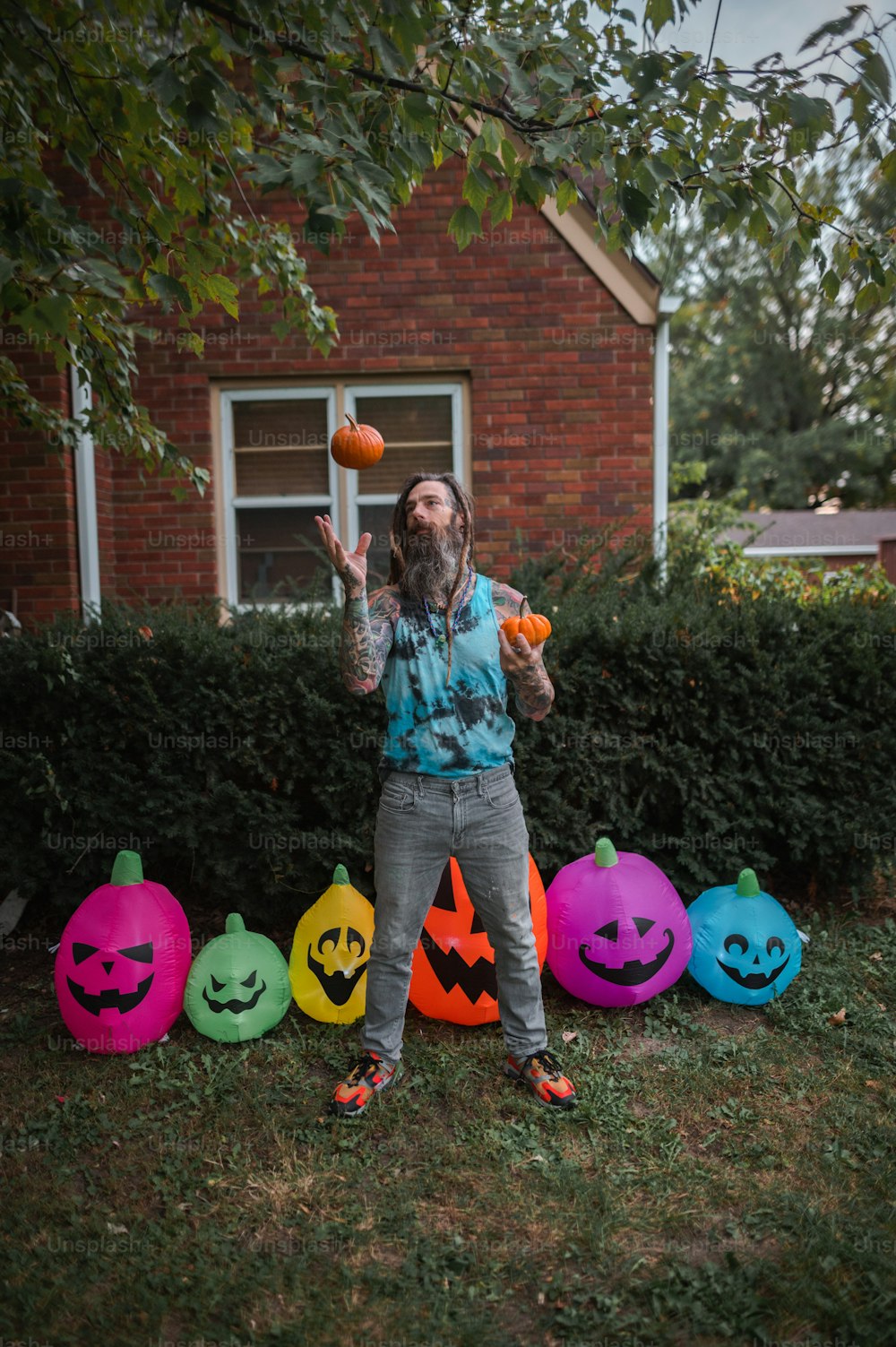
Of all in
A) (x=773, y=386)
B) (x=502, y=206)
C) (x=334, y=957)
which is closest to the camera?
(x=502, y=206)

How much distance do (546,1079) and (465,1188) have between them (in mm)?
543

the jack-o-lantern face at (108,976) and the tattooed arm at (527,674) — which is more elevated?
the tattooed arm at (527,674)

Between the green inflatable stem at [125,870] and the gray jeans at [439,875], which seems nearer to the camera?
the gray jeans at [439,875]

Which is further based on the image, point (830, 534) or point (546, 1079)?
point (830, 534)

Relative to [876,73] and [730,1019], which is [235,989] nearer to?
[730,1019]

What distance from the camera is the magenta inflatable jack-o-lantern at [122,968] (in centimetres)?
352

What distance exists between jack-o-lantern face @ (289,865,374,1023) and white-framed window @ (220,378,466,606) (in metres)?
3.93

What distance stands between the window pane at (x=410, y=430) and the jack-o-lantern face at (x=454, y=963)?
4.50 metres

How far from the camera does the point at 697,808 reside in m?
4.47

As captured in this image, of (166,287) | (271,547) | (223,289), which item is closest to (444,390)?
(271,547)

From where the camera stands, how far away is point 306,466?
7.49 m

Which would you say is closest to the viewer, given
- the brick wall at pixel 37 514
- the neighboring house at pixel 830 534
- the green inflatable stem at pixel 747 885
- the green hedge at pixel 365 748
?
the green inflatable stem at pixel 747 885

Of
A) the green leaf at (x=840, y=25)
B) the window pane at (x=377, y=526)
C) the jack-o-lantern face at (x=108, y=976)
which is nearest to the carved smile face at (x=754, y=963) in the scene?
the jack-o-lantern face at (x=108, y=976)

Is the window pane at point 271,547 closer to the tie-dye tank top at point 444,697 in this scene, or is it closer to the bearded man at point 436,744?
the bearded man at point 436,744
